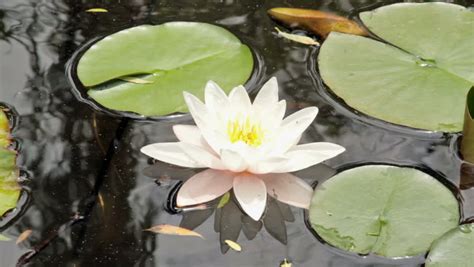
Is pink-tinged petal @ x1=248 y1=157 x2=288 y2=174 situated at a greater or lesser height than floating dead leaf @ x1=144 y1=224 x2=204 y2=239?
greater

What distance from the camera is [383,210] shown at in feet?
4.67

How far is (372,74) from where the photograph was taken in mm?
1802

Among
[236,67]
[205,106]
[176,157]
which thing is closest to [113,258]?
[176,157]

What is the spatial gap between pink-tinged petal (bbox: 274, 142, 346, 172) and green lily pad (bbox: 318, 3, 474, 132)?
210 mm

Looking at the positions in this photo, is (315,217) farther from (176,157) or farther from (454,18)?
(454,18)

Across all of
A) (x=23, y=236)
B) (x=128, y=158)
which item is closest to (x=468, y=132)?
(x=128, y=158)

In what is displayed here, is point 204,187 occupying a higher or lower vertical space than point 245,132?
lower

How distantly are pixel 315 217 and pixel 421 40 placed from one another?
2.47 feet

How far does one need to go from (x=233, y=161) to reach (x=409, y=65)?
2.07 ft

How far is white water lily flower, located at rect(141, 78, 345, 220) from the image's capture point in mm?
1485

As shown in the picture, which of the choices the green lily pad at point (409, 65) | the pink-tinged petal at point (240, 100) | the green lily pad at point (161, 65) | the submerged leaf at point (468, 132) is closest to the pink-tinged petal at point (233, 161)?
the pink-tinged petal at point (240, 100)

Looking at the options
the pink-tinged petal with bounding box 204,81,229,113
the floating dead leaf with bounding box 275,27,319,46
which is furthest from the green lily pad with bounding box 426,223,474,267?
the floating dead leaf with bounding box 275,27,319,46

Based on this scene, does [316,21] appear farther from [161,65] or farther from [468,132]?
[468,132]

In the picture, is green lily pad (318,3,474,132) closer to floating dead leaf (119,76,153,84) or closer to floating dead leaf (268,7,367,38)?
floating dead leaf (268,7,367,38)
